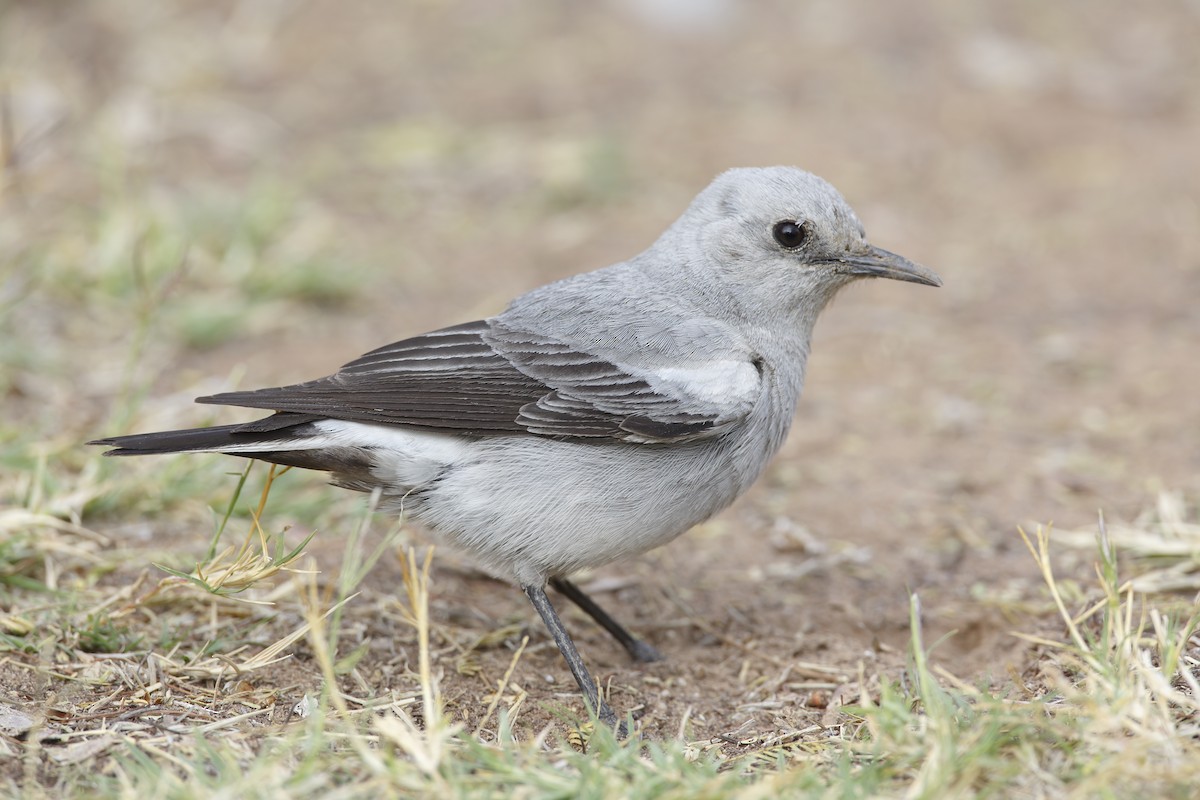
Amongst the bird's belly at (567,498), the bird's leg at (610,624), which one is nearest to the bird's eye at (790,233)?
the bird's belly at (567,498)

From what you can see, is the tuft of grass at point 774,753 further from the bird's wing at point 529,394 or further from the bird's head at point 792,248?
the bird's head at point 792,248

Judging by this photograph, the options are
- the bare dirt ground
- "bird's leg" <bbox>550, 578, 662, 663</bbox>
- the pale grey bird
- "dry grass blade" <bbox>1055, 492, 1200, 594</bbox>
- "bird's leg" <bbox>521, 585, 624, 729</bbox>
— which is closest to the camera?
"bird's leg" <bbox>521, 585, 624, 729</bbox>

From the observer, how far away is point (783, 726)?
3.86 m

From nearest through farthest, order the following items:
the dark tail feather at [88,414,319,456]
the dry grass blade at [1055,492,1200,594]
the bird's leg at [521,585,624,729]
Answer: the dark tail feather at [88,414,319,456] < the bird's leg at [521,585,624,729] < the dry grass blade at [1055,492,1200,594]

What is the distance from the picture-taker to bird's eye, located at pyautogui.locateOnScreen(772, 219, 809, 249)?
4641 mm

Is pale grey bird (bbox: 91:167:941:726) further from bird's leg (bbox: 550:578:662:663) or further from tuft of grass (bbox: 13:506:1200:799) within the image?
tuft of grass (bbox: 13:506:1200:799)

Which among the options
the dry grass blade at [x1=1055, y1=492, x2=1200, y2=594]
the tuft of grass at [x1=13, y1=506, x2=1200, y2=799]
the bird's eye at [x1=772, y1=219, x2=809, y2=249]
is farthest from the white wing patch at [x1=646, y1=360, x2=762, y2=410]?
the dry grass blade at [x1=1055, y1=492, x2=1200, y2=594]

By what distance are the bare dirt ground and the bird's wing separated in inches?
33.6

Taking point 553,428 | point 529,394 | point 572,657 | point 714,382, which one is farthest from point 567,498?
point 714,382

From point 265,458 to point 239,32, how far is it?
7.94m

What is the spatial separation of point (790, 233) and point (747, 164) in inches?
173

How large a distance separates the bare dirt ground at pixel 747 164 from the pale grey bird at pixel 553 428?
538mm

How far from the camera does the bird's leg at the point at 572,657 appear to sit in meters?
4.02

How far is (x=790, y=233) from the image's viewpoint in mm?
4652
